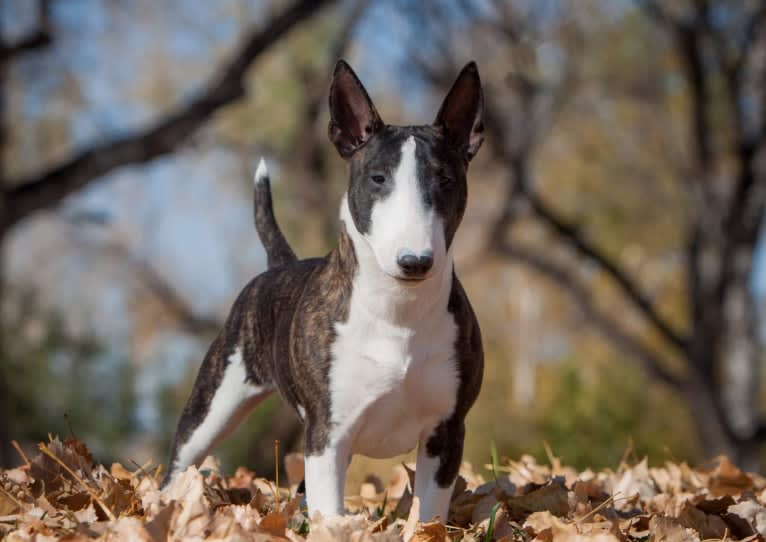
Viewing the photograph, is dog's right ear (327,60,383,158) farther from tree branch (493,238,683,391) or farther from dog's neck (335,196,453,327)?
tree branch (493,238,683,391)

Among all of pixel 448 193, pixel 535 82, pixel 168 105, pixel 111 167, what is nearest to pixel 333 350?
pixel 448 193

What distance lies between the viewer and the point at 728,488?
3977 mm

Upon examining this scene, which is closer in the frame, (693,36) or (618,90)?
(693,36)

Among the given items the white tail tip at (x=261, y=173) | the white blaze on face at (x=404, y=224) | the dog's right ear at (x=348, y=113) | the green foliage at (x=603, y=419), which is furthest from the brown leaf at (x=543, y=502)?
the green foliage at (x=603, y=419)

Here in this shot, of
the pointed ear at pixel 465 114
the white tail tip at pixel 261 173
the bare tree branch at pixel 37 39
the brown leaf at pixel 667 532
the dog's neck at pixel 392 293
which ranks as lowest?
the brown leaf at pixel 667 532

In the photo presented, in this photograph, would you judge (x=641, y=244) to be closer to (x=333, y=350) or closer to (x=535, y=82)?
(x=535, y=82)

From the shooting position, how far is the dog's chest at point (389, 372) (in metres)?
2.84

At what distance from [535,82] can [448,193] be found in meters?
9.90

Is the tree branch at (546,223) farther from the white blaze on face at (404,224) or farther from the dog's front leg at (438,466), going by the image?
the white blaze on face at (404,224)

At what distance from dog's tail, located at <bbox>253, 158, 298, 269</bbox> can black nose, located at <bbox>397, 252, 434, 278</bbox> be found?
143 centimetres

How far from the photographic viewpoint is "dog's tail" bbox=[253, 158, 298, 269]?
3953 mm

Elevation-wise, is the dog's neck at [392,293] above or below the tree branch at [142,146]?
below

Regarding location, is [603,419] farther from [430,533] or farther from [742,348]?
[430,533]

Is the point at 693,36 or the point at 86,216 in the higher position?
the point at 693,36
